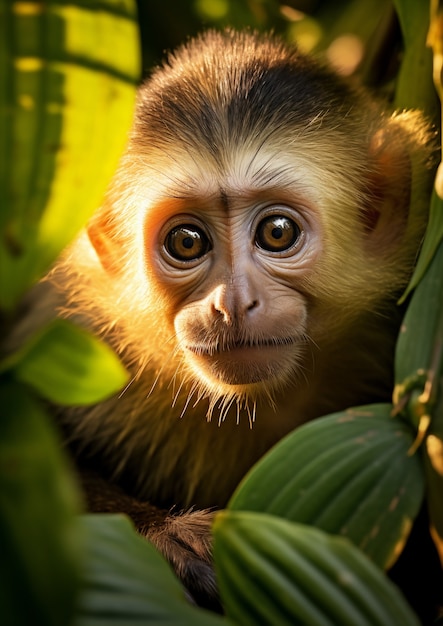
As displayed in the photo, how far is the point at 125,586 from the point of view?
1.07 meters

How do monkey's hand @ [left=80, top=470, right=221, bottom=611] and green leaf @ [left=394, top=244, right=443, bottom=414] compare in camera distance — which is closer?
green leaf @ [left=394, top=244, right=443, bottom=414]

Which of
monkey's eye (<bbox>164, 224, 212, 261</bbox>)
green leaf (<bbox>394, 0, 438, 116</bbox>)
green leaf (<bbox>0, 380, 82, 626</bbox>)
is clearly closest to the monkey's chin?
monkey's eye (<bbox>164, 224, 212, 261</bbox>)

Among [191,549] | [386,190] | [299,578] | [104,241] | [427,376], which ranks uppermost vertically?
[386,190]

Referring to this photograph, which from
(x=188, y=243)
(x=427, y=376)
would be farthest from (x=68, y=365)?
(x=188, y=243)

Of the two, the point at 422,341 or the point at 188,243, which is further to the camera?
the point at 188,243

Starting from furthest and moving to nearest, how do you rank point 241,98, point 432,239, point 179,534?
point 241,98
point 179,534
point 432,239

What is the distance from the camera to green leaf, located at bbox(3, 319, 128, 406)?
1.03m

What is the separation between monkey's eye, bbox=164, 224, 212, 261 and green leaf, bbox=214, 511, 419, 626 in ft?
3.94

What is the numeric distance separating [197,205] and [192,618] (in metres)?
1.42

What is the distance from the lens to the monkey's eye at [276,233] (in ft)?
7.23

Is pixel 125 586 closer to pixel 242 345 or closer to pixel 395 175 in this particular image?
pixel 242 345

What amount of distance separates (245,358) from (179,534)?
50 centimetres

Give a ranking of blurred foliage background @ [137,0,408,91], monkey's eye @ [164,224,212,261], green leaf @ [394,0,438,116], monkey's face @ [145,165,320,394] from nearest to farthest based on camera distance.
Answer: green leaf @ [394,0,438,116] < monkey's face @ [145,165,320,394] < monkey's eye @ [164,224,212,261] < blurred foliage background @ [137,0,408,91]

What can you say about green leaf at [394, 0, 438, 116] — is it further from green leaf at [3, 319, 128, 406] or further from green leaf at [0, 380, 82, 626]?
green leaf at [0, 380, 82, 626]
